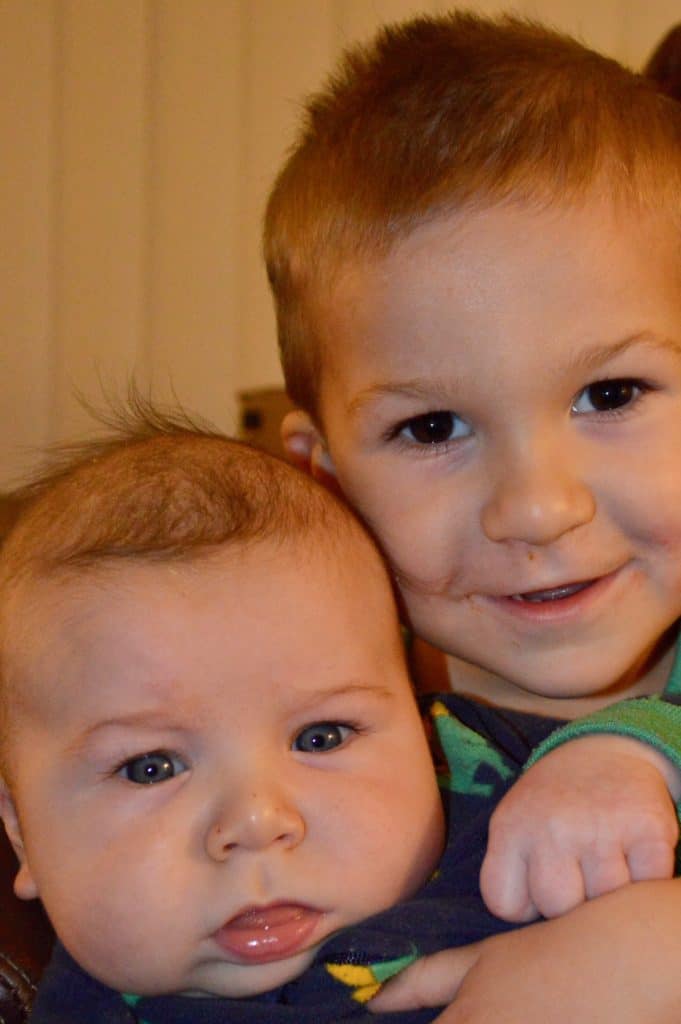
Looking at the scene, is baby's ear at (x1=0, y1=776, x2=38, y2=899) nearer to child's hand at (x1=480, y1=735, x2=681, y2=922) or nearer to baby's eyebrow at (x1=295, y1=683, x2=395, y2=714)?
baby's eyebrow at (x1=295, y1=683, x2=395, y2=714)

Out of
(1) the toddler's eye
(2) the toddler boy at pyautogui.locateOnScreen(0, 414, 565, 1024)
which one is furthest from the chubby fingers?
(1) the toddler's eye

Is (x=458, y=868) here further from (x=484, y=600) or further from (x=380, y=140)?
(x=380, y=140)

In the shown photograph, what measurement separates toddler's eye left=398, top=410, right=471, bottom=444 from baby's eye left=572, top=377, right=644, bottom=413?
105 mm

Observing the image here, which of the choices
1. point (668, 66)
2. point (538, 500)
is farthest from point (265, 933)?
point (668, 66)

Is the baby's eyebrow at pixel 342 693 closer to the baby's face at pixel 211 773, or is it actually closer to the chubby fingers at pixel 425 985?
the baby's face at pixel 211 773

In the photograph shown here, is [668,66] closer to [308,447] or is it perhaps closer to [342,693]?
[308,447]

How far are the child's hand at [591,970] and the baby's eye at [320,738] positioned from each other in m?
0.20

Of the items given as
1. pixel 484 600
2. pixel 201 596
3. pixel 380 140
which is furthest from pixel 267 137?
pixel 201 596

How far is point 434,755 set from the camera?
125 cm

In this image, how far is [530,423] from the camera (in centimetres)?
117

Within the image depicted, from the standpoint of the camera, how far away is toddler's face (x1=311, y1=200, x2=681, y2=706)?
3.81ft

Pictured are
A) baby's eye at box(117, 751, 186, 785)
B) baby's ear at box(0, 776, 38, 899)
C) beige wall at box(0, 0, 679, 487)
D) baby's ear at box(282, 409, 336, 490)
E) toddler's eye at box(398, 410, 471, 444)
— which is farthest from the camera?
beige wall at box(0, 0, 679, 487)

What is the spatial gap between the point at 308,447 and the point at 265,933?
63cm

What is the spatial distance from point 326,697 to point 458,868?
0.59ft
